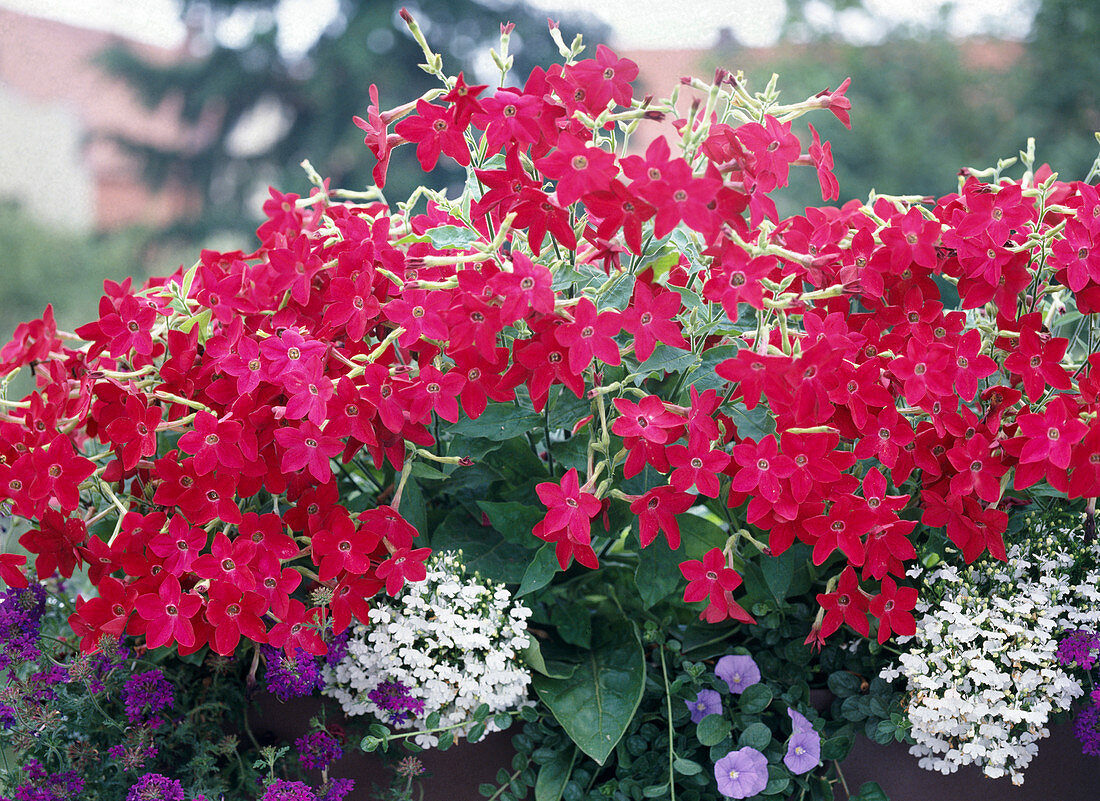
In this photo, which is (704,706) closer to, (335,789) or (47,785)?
(335,789)

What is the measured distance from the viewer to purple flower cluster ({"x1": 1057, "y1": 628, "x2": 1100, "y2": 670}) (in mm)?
742

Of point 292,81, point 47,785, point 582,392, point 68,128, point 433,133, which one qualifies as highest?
point 433,133

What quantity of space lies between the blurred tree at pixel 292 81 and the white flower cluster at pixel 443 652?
7.18m

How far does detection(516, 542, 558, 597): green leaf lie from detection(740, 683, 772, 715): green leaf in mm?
207

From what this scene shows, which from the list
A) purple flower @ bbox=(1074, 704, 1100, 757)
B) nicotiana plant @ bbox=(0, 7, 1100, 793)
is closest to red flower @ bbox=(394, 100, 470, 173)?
nicotiana plant @ bbox=(0, 7, 1100, 793)

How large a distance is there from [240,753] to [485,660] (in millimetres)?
287

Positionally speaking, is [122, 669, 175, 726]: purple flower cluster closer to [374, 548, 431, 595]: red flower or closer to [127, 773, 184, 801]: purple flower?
[127, 773, 184, 801]: purple flower

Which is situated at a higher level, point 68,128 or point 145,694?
point 145,694

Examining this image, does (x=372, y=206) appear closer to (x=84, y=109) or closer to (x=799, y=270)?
(x=799, y=270)

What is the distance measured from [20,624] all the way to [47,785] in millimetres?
157

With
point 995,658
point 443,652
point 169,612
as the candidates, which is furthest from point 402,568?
point 995,658

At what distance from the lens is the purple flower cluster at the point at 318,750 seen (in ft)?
2.54

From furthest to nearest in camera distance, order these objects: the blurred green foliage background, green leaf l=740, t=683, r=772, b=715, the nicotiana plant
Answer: the blurred green foliage background
green leaf l=740, t=683, r=772, b=715
the nicotiana plant

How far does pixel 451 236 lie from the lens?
816mm
